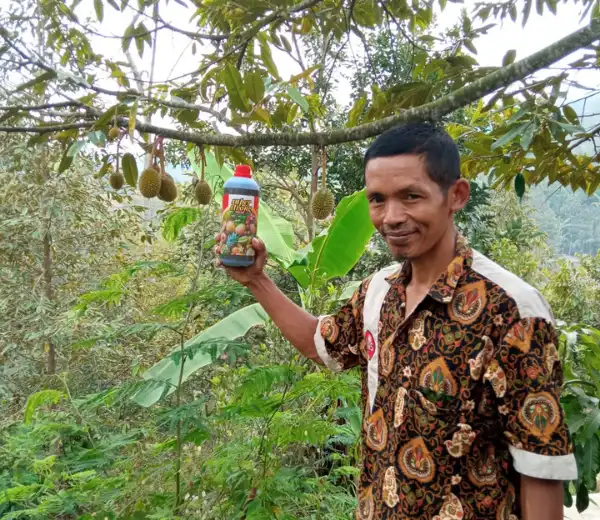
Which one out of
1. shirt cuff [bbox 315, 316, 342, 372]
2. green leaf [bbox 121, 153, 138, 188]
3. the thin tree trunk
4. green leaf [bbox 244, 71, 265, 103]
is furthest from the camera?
the thin tree trunk

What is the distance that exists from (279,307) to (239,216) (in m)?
0.25

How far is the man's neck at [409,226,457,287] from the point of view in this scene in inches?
34.7

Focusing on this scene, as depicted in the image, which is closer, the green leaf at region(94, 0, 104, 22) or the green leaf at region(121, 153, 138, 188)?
the green leaf at region(121, 153, 138, 188)

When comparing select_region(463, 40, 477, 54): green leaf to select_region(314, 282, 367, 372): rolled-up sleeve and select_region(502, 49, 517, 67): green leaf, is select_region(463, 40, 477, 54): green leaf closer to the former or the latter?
select_region(502, 49, 517, 67): green leaf

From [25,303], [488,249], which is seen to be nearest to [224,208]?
[25,303]

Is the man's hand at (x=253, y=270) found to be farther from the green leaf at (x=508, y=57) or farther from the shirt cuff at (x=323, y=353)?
the green leaf at (x=508, y=57)

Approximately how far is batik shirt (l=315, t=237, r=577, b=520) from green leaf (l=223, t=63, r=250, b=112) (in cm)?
64

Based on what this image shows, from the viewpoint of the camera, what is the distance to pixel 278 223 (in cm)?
252

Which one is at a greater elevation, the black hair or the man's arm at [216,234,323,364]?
the black hair

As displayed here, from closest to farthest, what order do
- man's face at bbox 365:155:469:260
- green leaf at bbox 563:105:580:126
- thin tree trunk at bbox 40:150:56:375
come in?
man's face at bbox 365:155:469:260, green leaf at bbox 563:105:580:126, thin tree trunk at bbox 40:150:56:375

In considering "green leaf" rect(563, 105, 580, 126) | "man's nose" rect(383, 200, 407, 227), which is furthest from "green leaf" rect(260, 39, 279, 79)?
"man's nose" rect(383, 200, 407, 227)

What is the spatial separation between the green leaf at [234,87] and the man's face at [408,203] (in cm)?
49

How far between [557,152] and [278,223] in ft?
4.18

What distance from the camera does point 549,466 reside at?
28.2 inches
